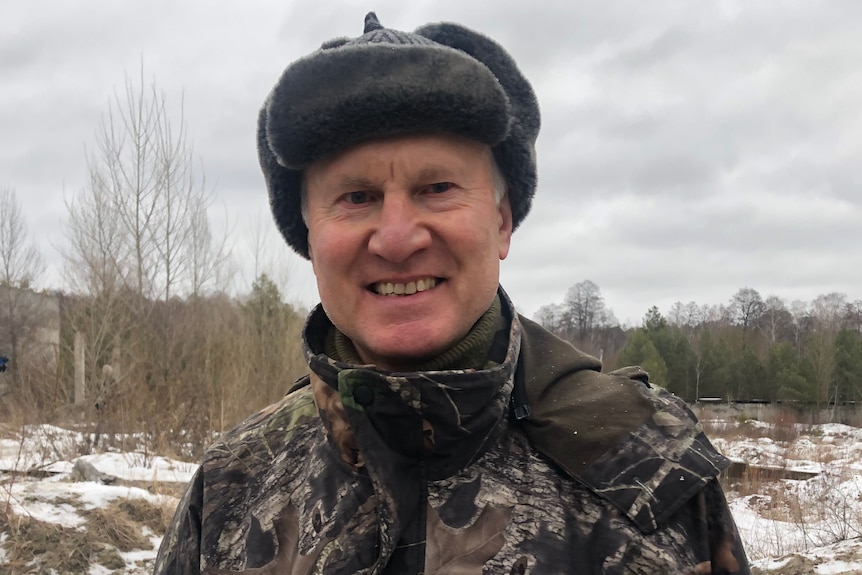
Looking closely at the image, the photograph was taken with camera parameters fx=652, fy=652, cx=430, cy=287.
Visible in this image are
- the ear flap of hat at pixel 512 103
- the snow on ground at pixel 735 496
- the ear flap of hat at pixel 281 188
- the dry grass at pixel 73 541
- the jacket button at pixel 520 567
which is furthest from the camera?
the snow on ground at pixel 735 496

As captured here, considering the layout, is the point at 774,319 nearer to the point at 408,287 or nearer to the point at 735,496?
the point at 735,496

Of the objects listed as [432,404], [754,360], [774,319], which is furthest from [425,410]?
[774,319]

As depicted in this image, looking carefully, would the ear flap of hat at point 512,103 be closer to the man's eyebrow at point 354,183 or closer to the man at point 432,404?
the man at point 432,404

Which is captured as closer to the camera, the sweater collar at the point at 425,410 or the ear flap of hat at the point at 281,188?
the sweater collar at the point at 425,410

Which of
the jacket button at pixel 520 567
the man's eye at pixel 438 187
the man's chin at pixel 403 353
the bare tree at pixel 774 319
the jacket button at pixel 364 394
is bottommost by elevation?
the jacket button at pixel 520 567

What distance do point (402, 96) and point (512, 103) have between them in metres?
0.32

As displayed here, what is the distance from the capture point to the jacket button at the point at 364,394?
3.90 feet

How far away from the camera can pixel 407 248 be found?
1265 millimetres

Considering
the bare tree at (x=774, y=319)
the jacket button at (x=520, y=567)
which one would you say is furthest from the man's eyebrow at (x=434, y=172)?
the bare tree at (x=774, y=319)

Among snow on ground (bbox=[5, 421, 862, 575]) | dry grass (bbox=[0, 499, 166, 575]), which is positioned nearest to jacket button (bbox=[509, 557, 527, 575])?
snow on ground (bbox=[5, 421, 862, 575])

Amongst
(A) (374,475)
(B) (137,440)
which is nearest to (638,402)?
(A) (374,475)

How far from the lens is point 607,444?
47.7 inches

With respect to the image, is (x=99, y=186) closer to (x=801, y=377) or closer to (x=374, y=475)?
(x=374, y=475)

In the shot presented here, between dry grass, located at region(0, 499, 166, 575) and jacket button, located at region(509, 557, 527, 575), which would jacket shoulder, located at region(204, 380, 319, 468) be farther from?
dry grass, located at region(0, 499, 166, 575)
